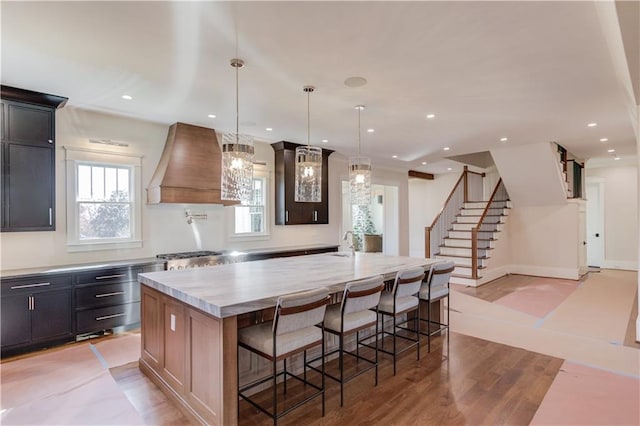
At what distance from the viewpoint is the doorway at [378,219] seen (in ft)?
29.7

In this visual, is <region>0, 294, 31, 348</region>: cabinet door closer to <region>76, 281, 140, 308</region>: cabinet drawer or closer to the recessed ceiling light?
<region>76, 281, 140, 308</region>: cabinet drawer

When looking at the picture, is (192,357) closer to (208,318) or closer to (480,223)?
(208,318)

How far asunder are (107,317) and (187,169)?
2.14 meters

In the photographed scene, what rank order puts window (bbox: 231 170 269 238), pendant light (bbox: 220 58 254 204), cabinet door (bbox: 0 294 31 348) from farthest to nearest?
window (bbox: 231 170 269 238) → cabinet door (bbox: 0 294 31 348) → pendant light (bbox: 220 58 254 204)

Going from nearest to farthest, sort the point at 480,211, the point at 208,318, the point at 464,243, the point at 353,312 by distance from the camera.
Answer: the point at 208,318 → the point at 353,312 → the point at 464,243 → the point at 480,211

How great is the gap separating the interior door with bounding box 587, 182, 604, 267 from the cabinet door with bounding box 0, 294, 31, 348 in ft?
38.8

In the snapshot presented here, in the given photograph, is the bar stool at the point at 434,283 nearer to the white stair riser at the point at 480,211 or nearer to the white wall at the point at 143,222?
the white wall at the point at 143,222

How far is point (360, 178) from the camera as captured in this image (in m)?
4.18

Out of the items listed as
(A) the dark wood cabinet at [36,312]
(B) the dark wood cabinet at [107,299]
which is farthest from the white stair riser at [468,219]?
(A) the dark wood cabinet at [36,312]

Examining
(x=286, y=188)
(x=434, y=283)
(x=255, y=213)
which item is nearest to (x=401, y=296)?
(x=434, y=283)

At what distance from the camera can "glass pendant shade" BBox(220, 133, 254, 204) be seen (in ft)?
9.94

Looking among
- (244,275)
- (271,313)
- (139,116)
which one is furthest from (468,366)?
(139,116)

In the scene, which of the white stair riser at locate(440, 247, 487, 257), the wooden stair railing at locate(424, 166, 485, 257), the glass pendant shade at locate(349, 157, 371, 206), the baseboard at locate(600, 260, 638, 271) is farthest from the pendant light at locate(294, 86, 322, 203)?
the baseboard at locate(600, 260, 638, 271)

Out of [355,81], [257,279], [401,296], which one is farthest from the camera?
[355,81]
